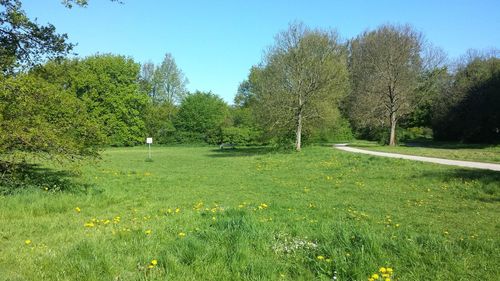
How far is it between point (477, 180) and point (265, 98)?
24.0 m

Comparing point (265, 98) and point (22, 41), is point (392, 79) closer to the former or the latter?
point (265, 98)

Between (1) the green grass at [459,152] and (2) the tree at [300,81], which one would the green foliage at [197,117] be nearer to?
(2) the tree at [300,81]

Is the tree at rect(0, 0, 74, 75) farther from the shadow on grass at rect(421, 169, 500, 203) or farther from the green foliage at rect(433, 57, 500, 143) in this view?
the green foliage at rect(433, 57, 500, 143)

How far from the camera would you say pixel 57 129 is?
453 inches

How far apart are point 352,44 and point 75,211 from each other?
71.5 metres

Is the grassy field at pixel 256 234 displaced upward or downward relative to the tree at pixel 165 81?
downward

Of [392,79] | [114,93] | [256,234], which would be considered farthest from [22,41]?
[114,93]

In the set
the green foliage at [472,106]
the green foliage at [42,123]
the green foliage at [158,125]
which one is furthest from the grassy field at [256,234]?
the green foliage at [158,125]

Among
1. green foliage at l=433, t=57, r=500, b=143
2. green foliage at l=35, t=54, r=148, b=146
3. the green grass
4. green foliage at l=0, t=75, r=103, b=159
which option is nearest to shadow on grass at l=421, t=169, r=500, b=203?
the green grass

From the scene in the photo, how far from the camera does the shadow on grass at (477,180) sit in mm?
Answer: 12409

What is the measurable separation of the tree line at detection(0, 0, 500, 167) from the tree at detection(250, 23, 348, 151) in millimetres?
94

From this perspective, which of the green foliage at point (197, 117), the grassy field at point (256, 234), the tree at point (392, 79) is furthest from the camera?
the green foliage at point (197, 117)

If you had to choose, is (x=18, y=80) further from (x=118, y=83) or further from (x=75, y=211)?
(x=118, y=83)

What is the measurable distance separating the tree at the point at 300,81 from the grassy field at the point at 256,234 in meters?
22.6
